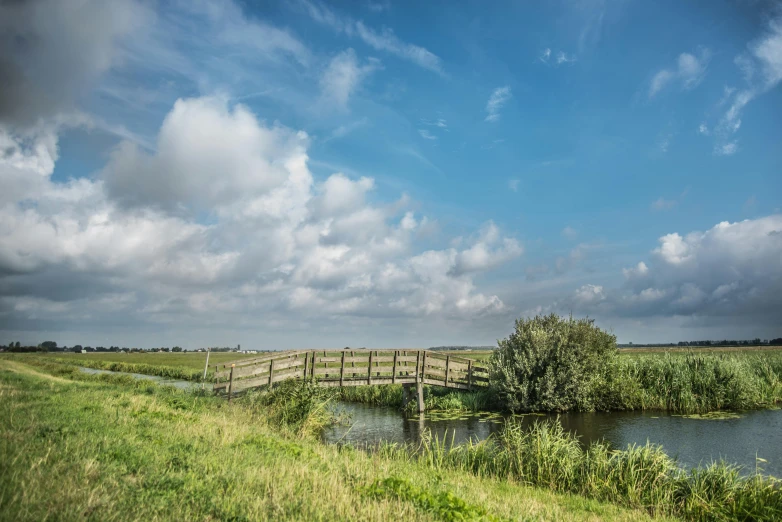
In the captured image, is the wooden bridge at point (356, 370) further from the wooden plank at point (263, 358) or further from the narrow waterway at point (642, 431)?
the narrow waterway at point (642, 431)

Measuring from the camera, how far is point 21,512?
437 cm

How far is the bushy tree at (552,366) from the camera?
22.9m

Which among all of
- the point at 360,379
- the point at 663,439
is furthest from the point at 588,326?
the point at 360,379

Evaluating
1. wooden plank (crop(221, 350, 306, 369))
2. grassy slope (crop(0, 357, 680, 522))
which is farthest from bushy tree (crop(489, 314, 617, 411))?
grassy slope (crop(0, 357, 680, 522))

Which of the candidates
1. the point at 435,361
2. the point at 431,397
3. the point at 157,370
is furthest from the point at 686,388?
the point at 157,370

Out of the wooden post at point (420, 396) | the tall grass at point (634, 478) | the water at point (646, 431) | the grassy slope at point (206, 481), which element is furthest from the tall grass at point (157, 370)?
the tall grass at point (634, 478)

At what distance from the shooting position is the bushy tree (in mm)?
22906

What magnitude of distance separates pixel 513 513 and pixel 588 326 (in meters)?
20.1

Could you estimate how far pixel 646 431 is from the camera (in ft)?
58.5

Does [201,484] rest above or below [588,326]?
below

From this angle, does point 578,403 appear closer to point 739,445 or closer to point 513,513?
point 739,445

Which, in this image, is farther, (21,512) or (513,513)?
(513,513)

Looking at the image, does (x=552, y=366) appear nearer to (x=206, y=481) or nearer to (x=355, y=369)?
(x=355, y=369)

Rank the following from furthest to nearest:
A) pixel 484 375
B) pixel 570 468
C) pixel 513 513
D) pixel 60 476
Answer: pixel 484 375 → pixel 570 468 → pixel 513 513 → pixel 60 476
